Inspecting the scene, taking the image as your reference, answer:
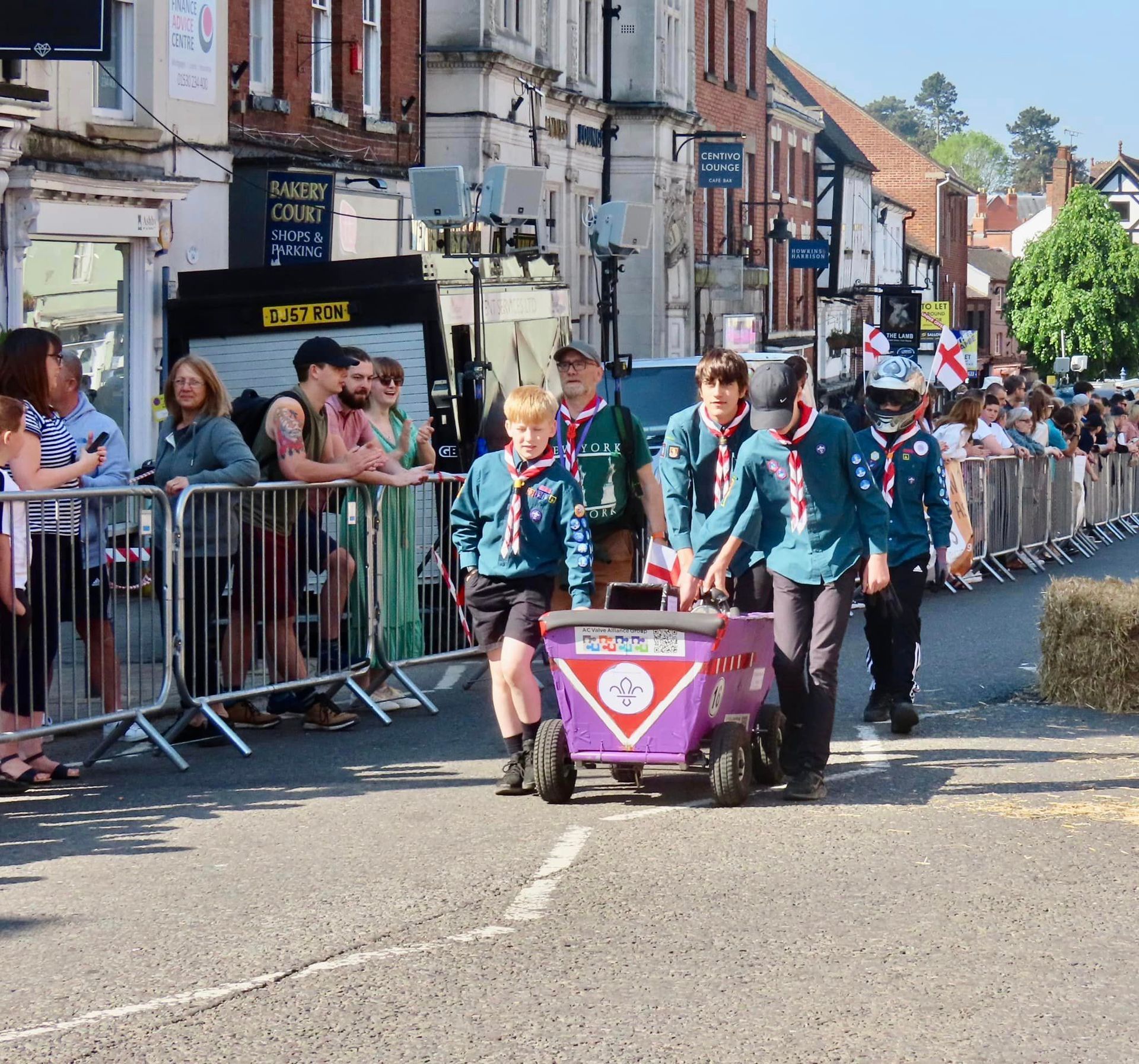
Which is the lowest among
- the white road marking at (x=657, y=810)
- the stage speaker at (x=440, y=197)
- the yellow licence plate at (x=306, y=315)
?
the white road marking at (x=657, y=810)

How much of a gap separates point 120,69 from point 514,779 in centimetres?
1406

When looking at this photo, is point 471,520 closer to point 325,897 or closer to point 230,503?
point 230,503

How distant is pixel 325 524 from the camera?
10.5 metres

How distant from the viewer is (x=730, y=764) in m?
7.97

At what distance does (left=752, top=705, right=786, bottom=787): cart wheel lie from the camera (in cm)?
857

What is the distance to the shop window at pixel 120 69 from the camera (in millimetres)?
20328

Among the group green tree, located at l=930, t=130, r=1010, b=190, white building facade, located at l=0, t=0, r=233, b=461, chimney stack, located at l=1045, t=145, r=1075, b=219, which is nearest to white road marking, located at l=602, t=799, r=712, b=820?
white building facade, located at l=0, t=0, r=233, b=461

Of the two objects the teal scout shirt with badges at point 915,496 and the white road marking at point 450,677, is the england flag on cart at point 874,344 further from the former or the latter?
the teal scout shirt with badges at point 915,496

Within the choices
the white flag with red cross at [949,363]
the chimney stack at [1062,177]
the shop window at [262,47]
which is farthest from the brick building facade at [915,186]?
the shop window at [262,47]

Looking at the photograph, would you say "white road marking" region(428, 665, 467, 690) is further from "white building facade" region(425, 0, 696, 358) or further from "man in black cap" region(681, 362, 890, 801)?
"white building facade" region(425, 0, 696, 358)

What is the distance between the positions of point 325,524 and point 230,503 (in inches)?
34.2

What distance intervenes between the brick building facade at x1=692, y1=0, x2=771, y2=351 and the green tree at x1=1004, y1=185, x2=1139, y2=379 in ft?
123

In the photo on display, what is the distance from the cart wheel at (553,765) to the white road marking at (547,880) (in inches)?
17.2

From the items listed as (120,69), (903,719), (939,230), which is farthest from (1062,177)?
(903,719)
